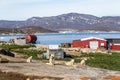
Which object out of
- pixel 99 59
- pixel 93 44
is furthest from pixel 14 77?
pixel 93 44

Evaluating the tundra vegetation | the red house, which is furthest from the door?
the tundra vegetation

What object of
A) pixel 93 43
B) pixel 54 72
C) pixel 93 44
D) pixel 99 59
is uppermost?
pixel 54 72

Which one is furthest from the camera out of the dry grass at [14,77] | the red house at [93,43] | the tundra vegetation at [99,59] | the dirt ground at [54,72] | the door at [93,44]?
the door at [93,44]

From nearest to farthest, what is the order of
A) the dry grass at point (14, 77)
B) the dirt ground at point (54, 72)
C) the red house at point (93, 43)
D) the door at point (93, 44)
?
the dry grass at point (14, 77) → the dirt ground at point (54, 72) → the red house at point (93, 43) → the door at point (93, 44)

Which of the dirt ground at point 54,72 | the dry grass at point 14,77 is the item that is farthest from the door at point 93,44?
the dry grass at point 14,77

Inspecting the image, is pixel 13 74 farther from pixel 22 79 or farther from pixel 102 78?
pixel 102 78

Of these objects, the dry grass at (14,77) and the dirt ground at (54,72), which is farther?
the dirt ground at (54,72)

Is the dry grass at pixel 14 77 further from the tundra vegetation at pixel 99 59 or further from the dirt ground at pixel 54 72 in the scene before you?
the tundra vegetation at pixel 99 59

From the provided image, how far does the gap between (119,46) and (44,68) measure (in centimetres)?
6326

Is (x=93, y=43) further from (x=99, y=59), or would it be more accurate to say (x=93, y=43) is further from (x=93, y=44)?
(x=99, y=59)

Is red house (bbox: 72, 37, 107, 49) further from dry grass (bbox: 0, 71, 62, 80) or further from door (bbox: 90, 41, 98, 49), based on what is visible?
dry grass (bbox: 0, 71, 62, 80)

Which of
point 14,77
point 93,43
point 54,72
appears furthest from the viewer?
point 93,43

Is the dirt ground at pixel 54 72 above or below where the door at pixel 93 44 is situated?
above

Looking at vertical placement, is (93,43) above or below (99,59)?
below
